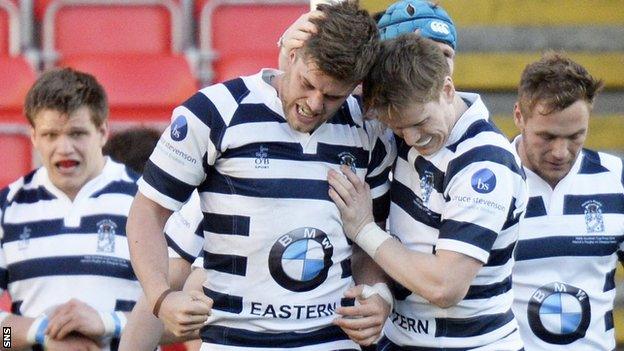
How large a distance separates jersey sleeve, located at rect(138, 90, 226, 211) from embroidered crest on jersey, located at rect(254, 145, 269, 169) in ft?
0.34

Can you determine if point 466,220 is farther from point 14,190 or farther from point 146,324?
point 14,190

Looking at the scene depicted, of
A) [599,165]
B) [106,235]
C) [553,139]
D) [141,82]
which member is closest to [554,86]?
[553,139]

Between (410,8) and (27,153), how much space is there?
308 cm

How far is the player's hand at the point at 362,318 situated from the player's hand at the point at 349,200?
0.54ft

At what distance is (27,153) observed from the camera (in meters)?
6.35

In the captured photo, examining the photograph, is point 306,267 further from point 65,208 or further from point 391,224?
point 65,208

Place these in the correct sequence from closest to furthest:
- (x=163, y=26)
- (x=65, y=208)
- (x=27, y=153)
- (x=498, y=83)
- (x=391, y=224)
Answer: (x=391, y=224) → (x=65, y=208) → (x=498, y=83) → (x=27, y=153) → (x=163, y=26)

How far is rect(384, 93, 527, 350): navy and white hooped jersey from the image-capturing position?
11.0 feet

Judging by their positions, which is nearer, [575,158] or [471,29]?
[575,158]

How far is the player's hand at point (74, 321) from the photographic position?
431 cm

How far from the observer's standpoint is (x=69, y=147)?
461 centimetres

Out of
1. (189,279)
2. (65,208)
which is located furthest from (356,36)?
(65,208)
